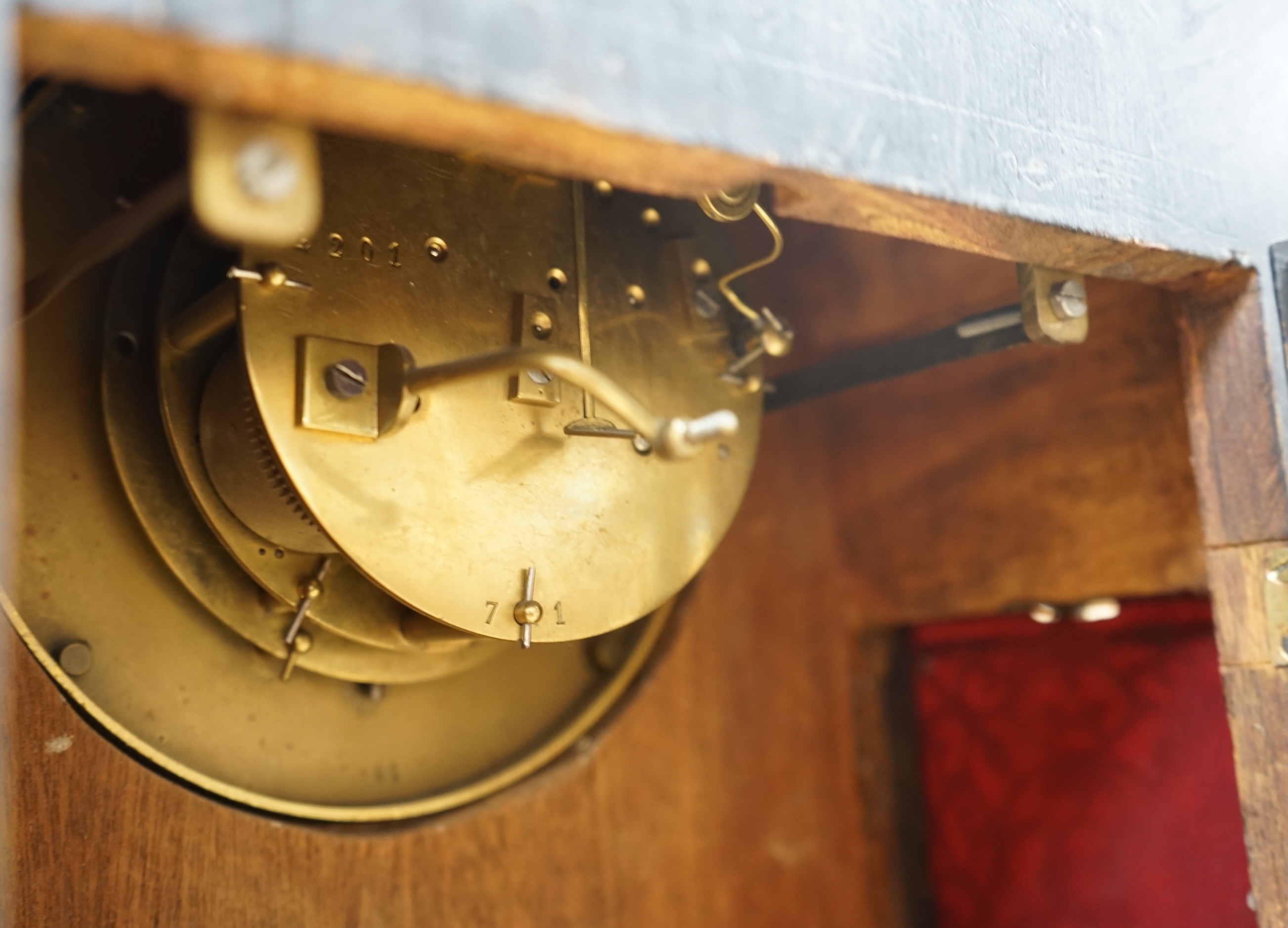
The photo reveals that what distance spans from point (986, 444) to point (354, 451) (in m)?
0.79

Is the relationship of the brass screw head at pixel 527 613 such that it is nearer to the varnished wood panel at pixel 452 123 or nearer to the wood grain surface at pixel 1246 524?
the varnished wood panel at pixel 452 123

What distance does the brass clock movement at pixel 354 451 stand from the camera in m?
0.74

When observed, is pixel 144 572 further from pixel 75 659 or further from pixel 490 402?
pixel 490 402

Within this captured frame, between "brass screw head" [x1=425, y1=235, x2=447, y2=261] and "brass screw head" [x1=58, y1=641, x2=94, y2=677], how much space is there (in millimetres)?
402

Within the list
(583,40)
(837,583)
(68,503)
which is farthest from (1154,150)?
(68,503)

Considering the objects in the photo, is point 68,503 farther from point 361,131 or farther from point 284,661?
point 361,131

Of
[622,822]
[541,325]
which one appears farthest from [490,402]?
[622,822]

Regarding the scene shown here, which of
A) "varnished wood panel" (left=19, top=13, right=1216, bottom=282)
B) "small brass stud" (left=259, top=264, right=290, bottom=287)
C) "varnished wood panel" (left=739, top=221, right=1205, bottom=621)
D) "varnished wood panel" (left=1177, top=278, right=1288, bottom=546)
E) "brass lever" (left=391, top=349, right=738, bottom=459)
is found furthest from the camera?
"varnished wood panel" (left=739, top=221, right=1205, bottom=621)

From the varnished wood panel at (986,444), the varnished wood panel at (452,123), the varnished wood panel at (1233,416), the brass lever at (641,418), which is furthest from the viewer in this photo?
the varnished wood panel at (986,444)

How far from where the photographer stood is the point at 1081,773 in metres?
1.21

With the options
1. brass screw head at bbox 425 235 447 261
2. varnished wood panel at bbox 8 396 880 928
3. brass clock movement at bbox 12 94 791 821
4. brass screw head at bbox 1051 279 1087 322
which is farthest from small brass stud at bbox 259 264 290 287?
brass screw head at bbox 1051 279 1087 322

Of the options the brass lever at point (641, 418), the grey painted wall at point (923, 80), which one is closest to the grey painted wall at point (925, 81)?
the grey painted wall at point (923, 80)

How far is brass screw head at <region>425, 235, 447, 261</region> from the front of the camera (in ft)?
2.60

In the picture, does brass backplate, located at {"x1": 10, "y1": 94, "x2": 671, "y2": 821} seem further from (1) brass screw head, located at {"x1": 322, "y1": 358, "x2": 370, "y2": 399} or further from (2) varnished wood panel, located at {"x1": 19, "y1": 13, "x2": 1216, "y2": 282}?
(2) varnished wood panel, located at {"x1": 19, "y1": 13, "x2": 1216, "y2": 282}
